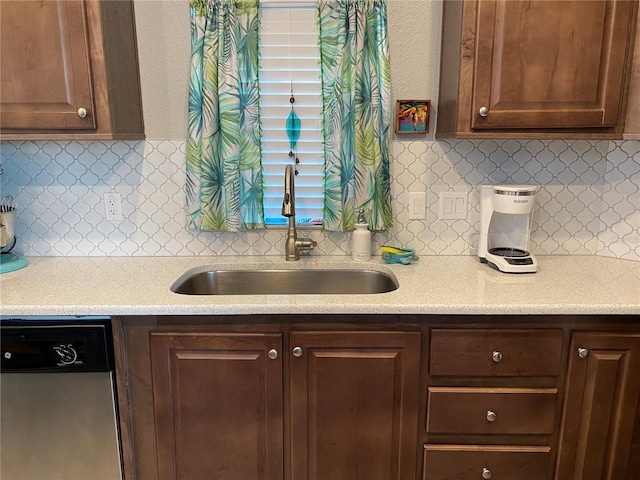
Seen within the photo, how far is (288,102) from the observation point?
1939 millimetres

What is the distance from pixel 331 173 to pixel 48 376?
47.8 inches

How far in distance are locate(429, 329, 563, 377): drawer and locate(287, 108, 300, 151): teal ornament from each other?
953 millimetres

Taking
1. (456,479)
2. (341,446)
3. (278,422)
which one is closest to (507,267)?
(456,479)

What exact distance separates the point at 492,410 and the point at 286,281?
2.94 feet

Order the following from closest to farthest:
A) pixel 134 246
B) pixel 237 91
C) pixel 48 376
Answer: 1. pixel 48 376
2. pixel 237 91
3. pixel 134 246

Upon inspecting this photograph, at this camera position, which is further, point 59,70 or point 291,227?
point 291,227

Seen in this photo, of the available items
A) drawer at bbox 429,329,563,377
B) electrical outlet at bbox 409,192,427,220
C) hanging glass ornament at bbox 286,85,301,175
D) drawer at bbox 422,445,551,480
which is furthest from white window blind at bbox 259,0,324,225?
drawer at bbox 422,445,551,480

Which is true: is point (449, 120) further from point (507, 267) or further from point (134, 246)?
point (134, 246)

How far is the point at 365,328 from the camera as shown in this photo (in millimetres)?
1485

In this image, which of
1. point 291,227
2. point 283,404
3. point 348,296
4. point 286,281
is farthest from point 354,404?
point 291,227

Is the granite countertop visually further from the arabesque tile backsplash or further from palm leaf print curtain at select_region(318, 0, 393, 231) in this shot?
palm leaf print curtain at select_region(318, 0, 393, 231)

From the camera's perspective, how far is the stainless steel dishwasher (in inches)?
57.3

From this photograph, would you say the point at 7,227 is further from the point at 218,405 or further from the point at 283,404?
the point at 283,404

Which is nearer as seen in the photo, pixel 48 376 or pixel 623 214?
pixel 48 376
